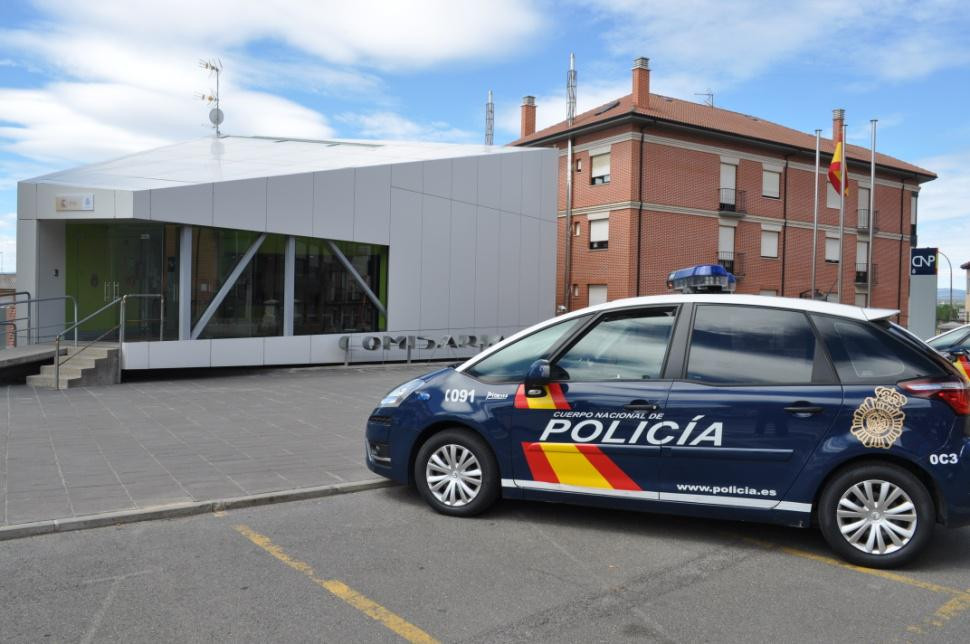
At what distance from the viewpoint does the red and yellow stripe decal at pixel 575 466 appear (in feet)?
16.8

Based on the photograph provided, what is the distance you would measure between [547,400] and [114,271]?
1199cm

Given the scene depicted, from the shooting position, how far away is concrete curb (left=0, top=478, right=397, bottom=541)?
5.03m

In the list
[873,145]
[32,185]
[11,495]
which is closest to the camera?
[11,495]

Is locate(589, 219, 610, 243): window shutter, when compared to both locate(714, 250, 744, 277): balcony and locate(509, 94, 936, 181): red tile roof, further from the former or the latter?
locate(714, 250, 744, 277): balcony

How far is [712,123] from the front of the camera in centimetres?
3581

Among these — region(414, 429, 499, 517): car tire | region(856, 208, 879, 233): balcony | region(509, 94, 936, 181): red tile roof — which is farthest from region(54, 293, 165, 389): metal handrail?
region(856, 208, 879, 233): balcony

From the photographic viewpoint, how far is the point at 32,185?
1370 cm

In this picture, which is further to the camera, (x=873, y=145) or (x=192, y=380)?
(x=873, y=145)

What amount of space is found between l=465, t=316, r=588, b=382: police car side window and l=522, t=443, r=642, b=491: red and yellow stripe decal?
527mm

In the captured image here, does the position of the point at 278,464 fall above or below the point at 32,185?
below

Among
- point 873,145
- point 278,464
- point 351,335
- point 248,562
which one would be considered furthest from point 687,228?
point 248,562

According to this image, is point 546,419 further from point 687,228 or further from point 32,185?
point 687,228

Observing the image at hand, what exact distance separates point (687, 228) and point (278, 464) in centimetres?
2955

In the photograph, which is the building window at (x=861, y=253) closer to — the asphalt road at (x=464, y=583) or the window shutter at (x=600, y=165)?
the window shutter at (x=600, y=165)
